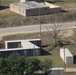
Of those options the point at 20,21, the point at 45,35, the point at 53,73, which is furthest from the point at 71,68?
the point at 20,21

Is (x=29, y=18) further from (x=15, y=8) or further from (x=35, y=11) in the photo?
(x=15, y=8)

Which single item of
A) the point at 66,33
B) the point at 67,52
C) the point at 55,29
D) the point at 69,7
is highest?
the point at 69,7

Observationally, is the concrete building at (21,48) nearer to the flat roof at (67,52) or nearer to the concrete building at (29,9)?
the flat roof at (67,52)

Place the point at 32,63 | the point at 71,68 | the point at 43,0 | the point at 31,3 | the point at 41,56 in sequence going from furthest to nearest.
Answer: the point at 43,0, the point at 31,3, the point at 41,56, the point at 71,68, the point at 32,63

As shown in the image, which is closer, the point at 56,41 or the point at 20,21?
the point at 56,41

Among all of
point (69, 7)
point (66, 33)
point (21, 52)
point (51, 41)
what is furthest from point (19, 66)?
point (69, 7)

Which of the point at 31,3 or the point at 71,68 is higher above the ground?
the point at 31,3

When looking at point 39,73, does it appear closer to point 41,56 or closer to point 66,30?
point 41,56

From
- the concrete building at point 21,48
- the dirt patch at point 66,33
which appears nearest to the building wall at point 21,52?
the concrete building at point 21,48

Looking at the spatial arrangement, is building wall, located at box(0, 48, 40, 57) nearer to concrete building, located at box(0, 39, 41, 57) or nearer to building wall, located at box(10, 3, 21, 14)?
concrete building, located at box(0, 39, 41, 57)
